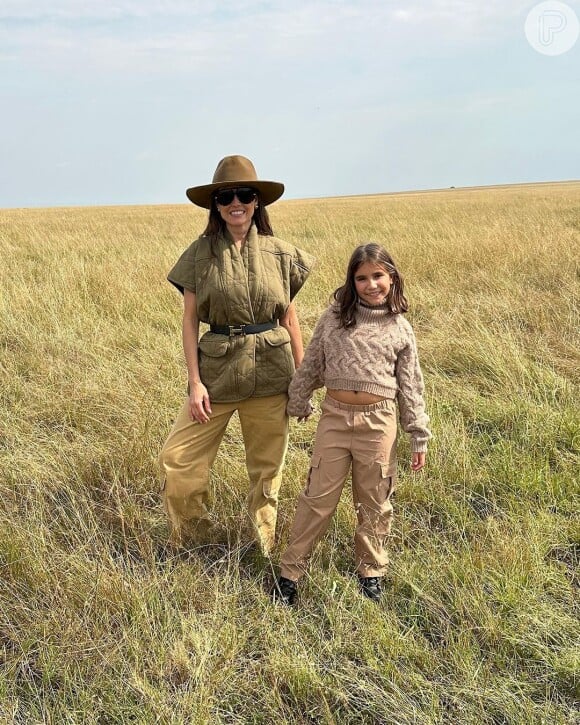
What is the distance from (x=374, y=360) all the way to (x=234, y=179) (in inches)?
34.9

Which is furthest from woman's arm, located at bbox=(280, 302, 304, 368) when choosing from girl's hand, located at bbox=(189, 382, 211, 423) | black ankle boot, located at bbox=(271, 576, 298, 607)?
black ankle boot, located at bbox=(271, 576, 298, 607)

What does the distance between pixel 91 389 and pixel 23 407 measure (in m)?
0.44

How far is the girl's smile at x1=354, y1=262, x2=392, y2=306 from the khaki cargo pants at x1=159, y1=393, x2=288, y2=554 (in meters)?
0.58

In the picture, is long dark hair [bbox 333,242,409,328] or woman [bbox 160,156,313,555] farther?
woman [bbox 160,156,313,555]

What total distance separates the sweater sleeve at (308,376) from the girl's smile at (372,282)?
19cm

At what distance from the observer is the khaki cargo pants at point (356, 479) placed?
2.27 meters

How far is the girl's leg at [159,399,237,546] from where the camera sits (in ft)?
8.03

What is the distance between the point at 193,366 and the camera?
8.01 feet

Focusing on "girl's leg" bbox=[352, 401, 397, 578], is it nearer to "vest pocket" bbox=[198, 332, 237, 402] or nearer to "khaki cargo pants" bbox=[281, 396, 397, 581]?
"khaki cargo pants" bbox=[281, 396, 397, 581]

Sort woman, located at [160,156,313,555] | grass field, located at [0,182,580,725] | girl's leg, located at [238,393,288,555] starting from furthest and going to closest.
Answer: girl's leg, located at [238,393,288,555], woman, located at [160,156,313,555], grass field, located at [0,182,580,725]

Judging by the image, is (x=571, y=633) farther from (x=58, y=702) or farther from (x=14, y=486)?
(x=14, y=486)

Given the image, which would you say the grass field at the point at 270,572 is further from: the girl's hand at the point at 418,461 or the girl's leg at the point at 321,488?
the girl's hand at the point at 418,461

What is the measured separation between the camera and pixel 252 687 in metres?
1.90

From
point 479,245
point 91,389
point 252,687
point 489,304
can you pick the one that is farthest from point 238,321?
point 479,245
